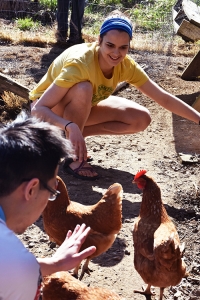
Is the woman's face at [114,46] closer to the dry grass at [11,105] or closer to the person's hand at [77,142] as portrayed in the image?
the person's hand at [77,142]

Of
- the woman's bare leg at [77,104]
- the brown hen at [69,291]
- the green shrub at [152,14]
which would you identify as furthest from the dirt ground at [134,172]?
the green shrub at [152,14]

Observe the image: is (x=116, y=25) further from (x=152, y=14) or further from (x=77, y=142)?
(x=152, y=14)

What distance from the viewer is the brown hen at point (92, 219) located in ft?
11.1

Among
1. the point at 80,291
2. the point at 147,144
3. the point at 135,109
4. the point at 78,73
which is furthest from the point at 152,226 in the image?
the point at 147,144

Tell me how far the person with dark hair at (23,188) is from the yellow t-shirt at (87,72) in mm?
2098

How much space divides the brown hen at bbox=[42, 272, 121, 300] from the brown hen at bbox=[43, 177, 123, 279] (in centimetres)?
76

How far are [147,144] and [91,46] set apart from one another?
179cm

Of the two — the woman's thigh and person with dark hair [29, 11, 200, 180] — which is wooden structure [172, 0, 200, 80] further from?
person with dark hair [29, 11, 200, 180]

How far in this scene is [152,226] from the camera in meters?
3.27

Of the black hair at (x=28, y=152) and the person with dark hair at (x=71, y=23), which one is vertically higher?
the black hair at (x=28, y=152)

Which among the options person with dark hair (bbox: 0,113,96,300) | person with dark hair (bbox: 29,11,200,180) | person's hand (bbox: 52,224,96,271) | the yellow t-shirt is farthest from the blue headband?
person's hand (bbox: 52,224,96,271)

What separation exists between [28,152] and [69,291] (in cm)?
106

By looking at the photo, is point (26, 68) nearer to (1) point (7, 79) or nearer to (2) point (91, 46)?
(1) point (7, 79)

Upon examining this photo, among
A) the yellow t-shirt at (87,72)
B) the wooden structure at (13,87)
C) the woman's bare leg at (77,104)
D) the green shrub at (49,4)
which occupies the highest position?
the yellow t-shirt at (87,72)
